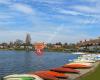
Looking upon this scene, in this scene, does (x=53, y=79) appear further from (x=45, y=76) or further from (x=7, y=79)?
(x=7, y=79)

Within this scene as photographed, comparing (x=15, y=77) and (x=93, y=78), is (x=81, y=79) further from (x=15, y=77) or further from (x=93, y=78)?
(x=15, y=77)

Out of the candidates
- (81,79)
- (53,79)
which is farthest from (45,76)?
(81,79)

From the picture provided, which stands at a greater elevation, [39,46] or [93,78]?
[39,46]

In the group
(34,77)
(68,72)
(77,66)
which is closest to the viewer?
(34,77)

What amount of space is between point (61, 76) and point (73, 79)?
313 cm

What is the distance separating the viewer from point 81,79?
44.3m

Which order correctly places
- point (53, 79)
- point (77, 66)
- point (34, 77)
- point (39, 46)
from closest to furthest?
point (34, 77) < point (53, 79) < point (39, 46) < point (77, 66)

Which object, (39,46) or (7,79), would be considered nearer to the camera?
(7,79)

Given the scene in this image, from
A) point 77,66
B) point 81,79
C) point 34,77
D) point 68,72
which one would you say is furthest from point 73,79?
point 77,66

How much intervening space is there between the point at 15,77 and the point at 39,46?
42.7 ft

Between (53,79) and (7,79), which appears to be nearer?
(7,79)

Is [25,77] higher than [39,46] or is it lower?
lower

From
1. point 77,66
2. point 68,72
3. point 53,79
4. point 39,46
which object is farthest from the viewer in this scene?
point 77,66

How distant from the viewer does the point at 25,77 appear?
3925cm
